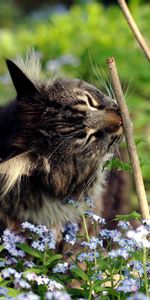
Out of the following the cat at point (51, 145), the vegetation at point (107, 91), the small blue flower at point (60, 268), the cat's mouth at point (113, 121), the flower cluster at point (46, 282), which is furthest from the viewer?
the cat at point (51, 145)

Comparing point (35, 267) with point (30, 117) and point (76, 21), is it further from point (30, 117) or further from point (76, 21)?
point (76, 21)

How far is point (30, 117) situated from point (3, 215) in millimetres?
527

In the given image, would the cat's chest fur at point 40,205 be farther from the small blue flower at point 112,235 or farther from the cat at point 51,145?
the small blue flower at point 112,235

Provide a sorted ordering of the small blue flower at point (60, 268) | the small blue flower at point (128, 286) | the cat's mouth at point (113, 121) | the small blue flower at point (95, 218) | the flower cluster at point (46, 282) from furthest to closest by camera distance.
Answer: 1. the cat's mouth at point (113, 121)
2. the small blue flower at point (95, 218)
3. the small blue flower at point (60, 268)
4. the flower cluster at point (46, 282)
5. the small blue flower at point (128, 286)

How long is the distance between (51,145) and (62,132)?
8 centimetres

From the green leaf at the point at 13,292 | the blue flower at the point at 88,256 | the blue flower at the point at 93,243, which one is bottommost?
the green leaf at the point at 13,292

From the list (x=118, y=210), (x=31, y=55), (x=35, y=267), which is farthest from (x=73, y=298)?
(x=118, y=210)

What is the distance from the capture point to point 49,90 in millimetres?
3498

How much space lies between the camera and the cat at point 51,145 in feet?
10.8

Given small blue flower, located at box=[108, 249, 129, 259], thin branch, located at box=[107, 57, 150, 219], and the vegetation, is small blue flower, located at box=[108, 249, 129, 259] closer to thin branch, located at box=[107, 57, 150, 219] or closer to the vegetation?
the vegetation

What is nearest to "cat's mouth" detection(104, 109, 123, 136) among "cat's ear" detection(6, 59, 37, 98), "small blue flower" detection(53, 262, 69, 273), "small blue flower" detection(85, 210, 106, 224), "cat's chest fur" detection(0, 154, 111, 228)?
"cat's chest fur" detection(0, 154, 111, 228)

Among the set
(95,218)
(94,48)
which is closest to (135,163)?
(95,218)

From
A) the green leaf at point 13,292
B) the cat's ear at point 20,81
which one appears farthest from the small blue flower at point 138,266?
the cat's ear at point 20,81

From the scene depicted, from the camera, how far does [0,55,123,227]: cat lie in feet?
10.8
